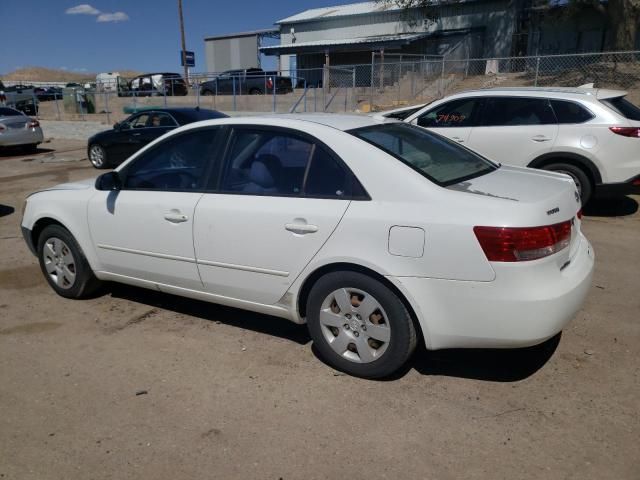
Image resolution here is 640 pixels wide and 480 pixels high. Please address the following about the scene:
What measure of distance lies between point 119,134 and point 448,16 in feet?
83.9

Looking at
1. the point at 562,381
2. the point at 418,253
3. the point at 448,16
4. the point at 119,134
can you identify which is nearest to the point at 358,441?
the point at 418,253

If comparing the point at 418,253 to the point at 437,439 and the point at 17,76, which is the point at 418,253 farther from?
the point at 17,76

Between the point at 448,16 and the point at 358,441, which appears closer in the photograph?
the point at 358,441

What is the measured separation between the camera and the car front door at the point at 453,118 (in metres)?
7.47

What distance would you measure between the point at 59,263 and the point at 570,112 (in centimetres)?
615

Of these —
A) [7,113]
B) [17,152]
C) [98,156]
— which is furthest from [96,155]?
[17,152]

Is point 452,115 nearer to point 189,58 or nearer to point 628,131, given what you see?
point 628,131

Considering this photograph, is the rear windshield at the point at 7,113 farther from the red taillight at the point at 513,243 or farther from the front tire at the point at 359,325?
the red taillight at the point at 513,243

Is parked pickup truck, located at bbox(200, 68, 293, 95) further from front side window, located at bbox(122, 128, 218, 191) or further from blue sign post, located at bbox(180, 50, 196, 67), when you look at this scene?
front side window, located at bbox(122, 128, 218, 191)

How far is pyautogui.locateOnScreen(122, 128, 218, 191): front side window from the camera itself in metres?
3.81

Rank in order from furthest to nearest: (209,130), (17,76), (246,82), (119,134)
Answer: (17,76) → (246,82) → (119,134) → (209,130)

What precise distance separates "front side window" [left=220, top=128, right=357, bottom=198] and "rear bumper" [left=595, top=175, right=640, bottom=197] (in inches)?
192

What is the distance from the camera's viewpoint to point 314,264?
3.23 meters

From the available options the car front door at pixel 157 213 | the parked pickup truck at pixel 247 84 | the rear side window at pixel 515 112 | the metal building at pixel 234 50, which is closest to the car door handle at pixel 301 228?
the car front door at pixel 157 213
